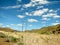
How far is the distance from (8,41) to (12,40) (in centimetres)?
97

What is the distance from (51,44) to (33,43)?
183 cm

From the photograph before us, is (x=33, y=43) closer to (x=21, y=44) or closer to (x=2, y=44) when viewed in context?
(x=21, y=44)

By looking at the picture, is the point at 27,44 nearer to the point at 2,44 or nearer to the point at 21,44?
the point at 21,44

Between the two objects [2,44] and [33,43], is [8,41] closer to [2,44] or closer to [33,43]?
[2,44]

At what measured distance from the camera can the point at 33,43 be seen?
55.2 feet

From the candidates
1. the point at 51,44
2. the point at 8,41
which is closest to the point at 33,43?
the point at 51,44

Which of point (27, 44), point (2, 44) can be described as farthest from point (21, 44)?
point (2, 44)

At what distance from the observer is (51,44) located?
17688 mm

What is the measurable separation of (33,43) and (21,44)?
1018 millimetres

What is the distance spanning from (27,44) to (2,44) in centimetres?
213

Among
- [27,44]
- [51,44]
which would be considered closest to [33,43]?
[27,44]

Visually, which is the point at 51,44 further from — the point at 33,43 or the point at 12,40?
the point at 12,40

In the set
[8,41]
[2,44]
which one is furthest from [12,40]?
[2,44]

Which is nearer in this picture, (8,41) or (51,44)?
(51,44)
